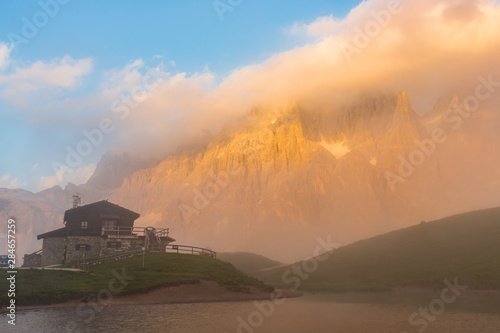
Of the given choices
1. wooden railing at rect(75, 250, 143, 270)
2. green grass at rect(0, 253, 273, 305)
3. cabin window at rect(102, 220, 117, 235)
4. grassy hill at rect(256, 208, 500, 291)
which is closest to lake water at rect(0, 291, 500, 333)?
green grass at rect(0, 253, 273, 305)

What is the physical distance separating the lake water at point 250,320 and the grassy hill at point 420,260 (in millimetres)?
41605

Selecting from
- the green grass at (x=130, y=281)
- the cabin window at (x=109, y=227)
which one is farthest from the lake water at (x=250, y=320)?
the cabin window at (x=109, y=227)

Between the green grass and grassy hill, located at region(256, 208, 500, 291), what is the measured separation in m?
31.2

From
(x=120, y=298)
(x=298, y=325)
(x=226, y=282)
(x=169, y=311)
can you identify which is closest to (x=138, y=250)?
(x=226, y=282)

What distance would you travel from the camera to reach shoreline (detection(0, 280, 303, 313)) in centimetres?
4704

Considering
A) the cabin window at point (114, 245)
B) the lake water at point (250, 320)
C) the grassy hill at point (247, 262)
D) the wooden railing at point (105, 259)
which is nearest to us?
the lake water at point (250, 320)

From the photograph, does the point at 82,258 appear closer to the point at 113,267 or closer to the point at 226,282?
the point at 113,267

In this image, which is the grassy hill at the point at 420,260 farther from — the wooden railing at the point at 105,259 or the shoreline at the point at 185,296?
the wooden railing at the point at 105,259

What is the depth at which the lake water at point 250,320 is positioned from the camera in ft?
106

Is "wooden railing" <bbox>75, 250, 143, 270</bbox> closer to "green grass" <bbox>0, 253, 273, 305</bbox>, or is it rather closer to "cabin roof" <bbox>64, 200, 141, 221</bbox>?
"green grass" <bbox>0, 253, 273, 305</bbox>

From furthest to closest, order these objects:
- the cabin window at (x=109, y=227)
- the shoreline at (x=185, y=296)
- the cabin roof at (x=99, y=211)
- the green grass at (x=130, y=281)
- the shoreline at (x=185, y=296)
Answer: the cabin roof at (x=99, y=211) < the cabin window at (x=109, y=227) < the shoreline at (x=185, y=296) < the shoreline at (x=185, y=296) < the green grass at (x=130, y=281)

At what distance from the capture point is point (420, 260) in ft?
334

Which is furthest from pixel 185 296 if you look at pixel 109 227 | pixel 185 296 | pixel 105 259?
pixel 109 227

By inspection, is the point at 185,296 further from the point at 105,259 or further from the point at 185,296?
the point at 105,259
